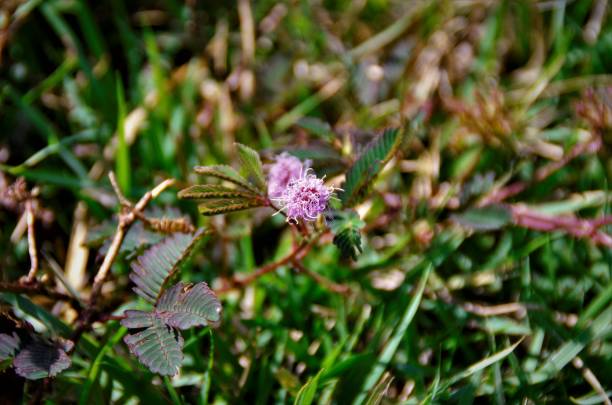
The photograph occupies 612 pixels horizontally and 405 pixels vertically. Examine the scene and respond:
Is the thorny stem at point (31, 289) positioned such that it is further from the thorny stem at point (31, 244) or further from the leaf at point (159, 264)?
the leaf at point (159, 264)

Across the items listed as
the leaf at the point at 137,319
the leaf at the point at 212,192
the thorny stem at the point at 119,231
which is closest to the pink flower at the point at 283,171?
the leaf at the point at 212,192

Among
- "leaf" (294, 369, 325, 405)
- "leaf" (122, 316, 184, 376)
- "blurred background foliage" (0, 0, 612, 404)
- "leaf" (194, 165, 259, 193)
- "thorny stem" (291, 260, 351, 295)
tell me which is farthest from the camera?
"thorny stem" (291, 260, 351, 295)

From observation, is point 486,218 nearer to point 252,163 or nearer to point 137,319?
point 252,163

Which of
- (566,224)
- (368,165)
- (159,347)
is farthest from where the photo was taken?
(566,224)

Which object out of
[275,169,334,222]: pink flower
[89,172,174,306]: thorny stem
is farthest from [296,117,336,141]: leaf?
[89,172,174,306]: thorny stem

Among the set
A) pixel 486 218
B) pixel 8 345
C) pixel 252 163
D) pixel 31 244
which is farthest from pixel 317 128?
pixel 8 345

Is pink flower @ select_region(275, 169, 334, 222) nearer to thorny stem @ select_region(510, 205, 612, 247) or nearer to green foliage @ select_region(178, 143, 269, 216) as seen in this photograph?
green foliage @ select_region(178, 143, 269, 216)
